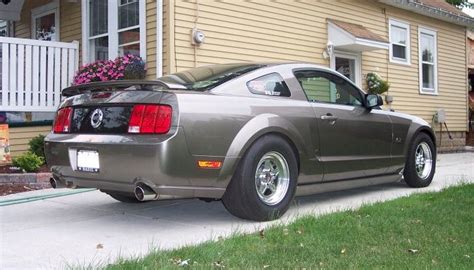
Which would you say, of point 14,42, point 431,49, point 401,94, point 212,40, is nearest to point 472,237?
point 212,40

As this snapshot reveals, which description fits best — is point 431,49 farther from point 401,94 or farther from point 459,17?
point 401,94

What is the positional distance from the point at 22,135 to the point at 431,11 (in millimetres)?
10359

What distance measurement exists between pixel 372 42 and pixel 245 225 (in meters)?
7.77

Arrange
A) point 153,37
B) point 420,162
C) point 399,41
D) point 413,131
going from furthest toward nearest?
point 399,41 → point 153,37 → point 420,162 → point 413,131

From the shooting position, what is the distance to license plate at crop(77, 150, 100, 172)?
450 centimetres

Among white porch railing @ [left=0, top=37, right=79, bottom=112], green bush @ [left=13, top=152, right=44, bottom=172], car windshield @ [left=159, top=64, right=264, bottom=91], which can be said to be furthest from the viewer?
white porch railing @ [left=0, top=37, right=79, bottom=112]

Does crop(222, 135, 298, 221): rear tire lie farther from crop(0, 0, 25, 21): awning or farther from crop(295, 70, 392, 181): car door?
crop(0, 0, 25, 21): awning

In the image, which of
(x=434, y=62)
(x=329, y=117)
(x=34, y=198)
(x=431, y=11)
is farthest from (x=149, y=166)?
(x=434, y=62)

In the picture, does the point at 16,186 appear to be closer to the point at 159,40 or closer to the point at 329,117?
the point at 159,40

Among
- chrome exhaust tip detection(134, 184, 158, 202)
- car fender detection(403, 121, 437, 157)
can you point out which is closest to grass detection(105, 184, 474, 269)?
chrome exhaust tip detection(134, 184, 158, 202)

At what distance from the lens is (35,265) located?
3.62 metres

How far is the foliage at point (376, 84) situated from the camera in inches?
478

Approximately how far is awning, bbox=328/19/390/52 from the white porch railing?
538cm

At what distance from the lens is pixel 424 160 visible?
22.9 feet
